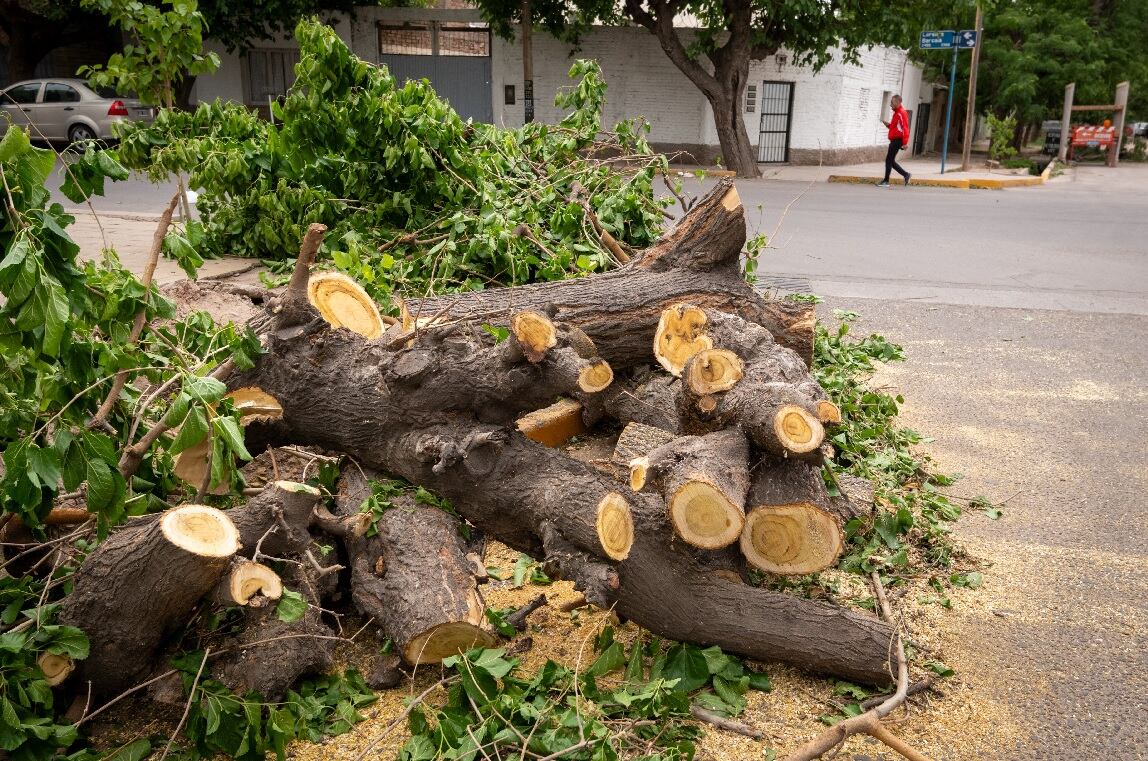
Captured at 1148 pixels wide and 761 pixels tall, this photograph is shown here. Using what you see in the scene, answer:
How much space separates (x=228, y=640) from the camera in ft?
9.30

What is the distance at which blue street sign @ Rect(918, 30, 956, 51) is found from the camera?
1933 cm

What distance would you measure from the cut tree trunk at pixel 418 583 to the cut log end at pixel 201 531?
57 cm

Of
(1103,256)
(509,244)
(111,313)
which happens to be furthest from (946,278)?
(111,313)

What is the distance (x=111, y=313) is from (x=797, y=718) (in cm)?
245

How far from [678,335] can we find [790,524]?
1.18 metres

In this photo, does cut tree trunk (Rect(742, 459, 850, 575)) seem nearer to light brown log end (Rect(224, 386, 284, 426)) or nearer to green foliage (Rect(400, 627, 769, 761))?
green foliage (Rect(400, 627, 769, 761))

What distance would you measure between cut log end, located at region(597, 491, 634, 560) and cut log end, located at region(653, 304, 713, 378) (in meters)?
1.10

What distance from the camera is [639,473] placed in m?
3.01

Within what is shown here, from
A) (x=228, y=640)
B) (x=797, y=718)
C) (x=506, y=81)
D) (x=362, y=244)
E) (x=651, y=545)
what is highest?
A: (x=506, y=81)

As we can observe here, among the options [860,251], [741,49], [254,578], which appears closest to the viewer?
[254,578]

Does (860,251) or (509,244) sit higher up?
(509,244)

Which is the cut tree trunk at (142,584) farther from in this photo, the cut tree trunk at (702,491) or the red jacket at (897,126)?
the red jacket at (897,126)

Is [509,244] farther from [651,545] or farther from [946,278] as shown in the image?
[946,278]

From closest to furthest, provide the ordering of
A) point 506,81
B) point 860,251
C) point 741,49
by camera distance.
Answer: point 860,251 → point 741,49 → point 506,81
